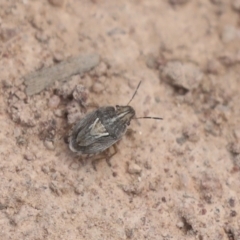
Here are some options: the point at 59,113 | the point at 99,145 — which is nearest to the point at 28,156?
the point at 59,113

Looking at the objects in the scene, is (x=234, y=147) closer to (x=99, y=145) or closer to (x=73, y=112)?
(x=99, y=145)

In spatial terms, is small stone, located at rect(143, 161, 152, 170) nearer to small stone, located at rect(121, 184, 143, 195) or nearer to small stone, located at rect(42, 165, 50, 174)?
small stone, located at rect(121, 184, 143, 195)

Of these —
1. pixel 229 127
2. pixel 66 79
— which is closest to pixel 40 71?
pixel 66 79

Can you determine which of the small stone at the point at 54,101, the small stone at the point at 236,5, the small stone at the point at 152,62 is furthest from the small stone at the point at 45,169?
the small stone at the point at 236,5

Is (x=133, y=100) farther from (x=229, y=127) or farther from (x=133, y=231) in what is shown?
(x=133, y=231)

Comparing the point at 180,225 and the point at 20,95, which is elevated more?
the point at 20,95

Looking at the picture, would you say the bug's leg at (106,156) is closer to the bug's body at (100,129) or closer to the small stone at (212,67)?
the bug's body at (100,129)
